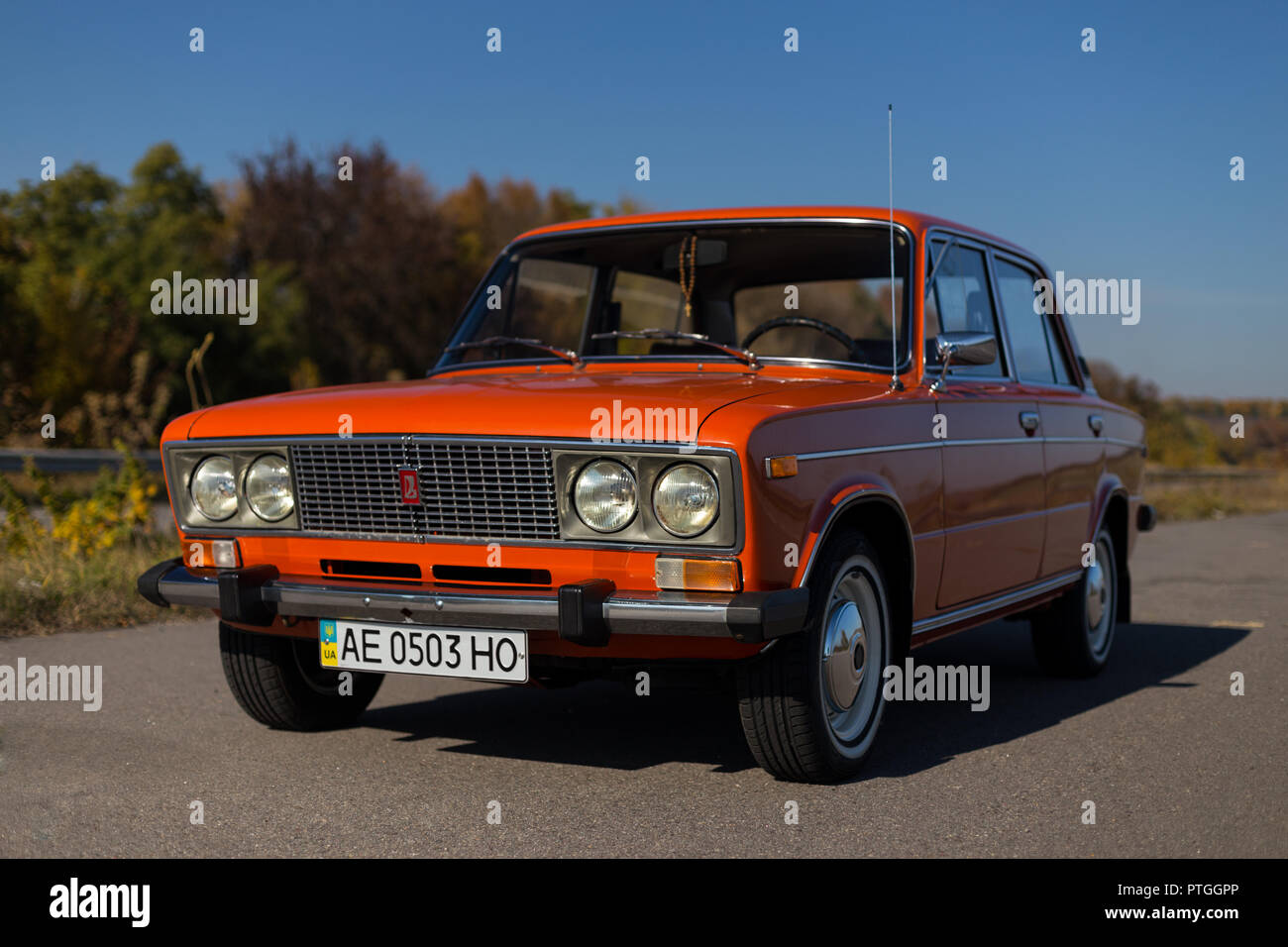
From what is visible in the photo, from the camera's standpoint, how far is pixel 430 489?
4363 millimetres

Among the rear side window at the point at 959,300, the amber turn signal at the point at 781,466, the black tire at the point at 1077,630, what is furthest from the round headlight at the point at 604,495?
the black tire at the point at 1077,630

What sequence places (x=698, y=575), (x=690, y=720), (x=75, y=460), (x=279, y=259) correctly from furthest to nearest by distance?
(x=279, y=259) < (x=75, y=460) < (x=690, y=720) < (x=698, y=575)

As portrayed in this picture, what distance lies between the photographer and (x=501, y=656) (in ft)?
13.7

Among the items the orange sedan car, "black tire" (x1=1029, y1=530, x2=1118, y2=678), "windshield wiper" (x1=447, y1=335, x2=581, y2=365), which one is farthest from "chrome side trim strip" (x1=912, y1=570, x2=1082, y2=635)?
"windshield wiper" (x1=447, y1=335, x2=581, y2=365)

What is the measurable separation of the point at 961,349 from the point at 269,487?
2.59 m

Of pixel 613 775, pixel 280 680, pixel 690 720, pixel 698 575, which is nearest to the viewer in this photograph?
pixel 698 575

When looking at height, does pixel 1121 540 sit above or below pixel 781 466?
below

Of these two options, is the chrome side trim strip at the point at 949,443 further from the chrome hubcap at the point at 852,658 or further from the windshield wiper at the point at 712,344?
the windshield wiper at the point at 712,344

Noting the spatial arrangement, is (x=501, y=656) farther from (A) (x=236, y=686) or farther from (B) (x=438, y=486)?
(A) (x=236, y=686)

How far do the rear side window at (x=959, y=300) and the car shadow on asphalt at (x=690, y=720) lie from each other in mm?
1439

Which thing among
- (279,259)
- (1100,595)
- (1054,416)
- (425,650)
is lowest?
(1100,595)

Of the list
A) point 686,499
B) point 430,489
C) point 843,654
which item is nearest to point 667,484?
point 686,499

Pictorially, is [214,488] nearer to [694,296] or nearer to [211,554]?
[211,554]

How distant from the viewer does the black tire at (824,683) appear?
421 cm
